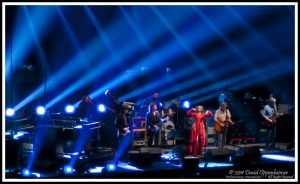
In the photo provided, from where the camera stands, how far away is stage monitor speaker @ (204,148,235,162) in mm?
9742

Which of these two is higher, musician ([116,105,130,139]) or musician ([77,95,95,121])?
musician ([77,95,95,121])

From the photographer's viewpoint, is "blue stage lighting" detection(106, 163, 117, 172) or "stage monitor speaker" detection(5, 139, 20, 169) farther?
"blue stage lighting" detection(106, 163, 117, 172)

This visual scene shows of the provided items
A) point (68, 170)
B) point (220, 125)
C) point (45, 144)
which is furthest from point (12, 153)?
point (220, 125)

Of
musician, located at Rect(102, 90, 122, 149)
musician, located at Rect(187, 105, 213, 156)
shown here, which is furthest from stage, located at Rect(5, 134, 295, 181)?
musician, located at Rect(102, 90, 122, 149)

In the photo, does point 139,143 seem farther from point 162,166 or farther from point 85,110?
point 162,166

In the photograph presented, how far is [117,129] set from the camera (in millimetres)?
10555

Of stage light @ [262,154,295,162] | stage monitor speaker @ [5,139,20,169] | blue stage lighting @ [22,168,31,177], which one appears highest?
stage monitor speaker @ [5,139,20,169]

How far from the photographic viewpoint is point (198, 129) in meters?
10.1

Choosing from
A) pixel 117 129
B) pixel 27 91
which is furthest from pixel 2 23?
pixel 27 91

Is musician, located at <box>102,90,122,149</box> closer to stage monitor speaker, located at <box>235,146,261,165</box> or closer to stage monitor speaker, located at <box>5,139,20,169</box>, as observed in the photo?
stage monitor speaker, located at <box>5,139,20,169</box>

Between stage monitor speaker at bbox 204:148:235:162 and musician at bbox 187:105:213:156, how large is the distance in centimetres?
34

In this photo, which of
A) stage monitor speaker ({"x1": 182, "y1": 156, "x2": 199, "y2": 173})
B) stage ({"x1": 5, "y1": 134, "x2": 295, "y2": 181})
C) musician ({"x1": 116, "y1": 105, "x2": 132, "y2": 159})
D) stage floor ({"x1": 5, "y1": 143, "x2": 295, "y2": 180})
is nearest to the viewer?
stage ({"x1": 5, "y1": 134, "x2": 295, "y2": 181})

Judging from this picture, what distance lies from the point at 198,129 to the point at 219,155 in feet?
2.96

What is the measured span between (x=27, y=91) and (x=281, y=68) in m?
9.52
